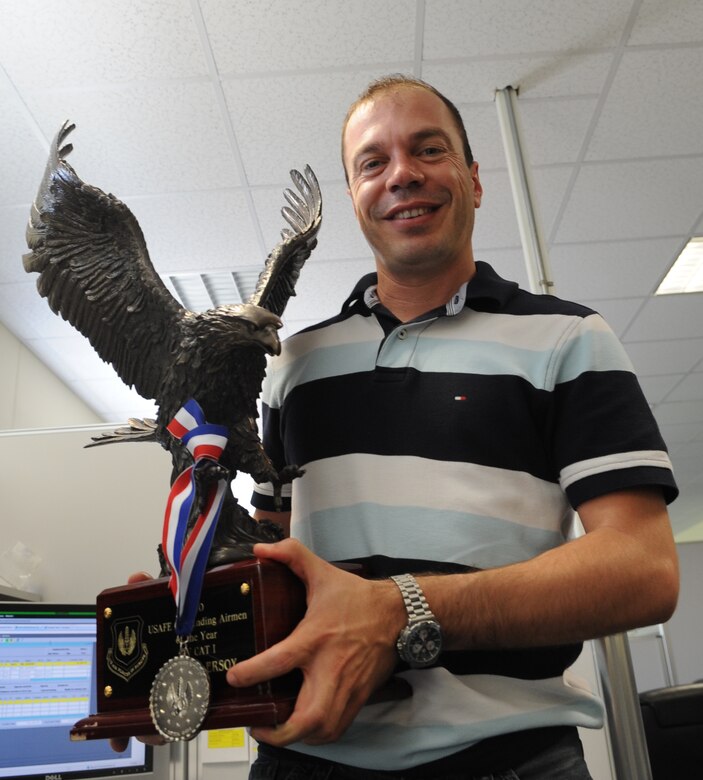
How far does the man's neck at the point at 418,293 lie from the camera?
3.25 feet

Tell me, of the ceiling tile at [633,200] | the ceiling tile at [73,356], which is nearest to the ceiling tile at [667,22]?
the ceiling tile at [633,200]

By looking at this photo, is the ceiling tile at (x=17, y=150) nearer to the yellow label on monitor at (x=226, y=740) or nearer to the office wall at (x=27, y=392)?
the office wall at (x=27, y=392)

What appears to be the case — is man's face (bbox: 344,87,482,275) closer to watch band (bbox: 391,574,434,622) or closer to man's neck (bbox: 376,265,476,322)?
man's neck (bbox: 376,265,476,322)

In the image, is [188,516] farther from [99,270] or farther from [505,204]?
[505,204]

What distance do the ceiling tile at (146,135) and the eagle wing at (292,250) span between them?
1494mm

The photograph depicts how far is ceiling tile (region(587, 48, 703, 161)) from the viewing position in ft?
7.79

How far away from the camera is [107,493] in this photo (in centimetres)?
178

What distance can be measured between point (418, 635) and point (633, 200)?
2.88 metres

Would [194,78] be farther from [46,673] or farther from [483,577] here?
[483,577]

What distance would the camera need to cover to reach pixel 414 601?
0.62 m

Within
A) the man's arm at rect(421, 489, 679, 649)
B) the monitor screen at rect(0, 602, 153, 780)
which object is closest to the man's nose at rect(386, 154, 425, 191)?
the man's arm at rect(421, 489, 679, 649)

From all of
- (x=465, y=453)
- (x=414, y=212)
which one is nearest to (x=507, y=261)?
(x=414, y=212)

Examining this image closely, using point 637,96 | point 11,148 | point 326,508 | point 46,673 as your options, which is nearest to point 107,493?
point 46,673

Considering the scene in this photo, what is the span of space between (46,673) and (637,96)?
2.48m
